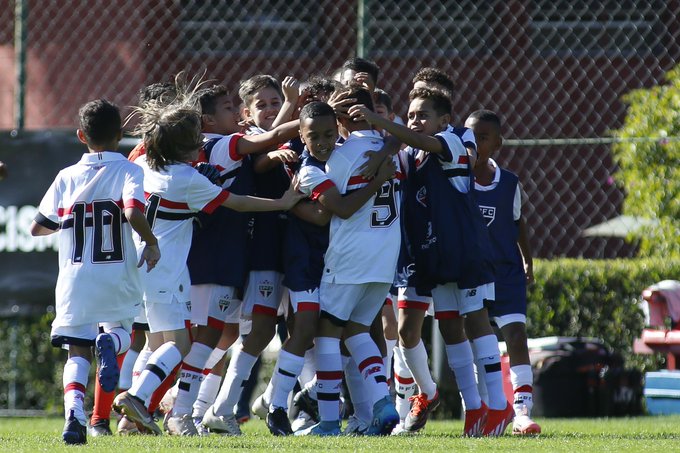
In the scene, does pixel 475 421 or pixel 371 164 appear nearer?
pixel 371 164

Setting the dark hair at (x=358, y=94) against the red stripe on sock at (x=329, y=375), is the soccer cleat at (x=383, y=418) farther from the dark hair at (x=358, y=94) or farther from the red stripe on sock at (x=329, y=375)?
the dark hair at (x=358, y=94)

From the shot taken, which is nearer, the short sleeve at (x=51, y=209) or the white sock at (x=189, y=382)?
the short sleeve at (x=51, y=209)

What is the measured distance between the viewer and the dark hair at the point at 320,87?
19.9ft

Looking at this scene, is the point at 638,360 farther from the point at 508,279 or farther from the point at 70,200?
the point at 70,200

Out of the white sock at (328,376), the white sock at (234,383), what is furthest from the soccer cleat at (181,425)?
the white sock at (328,376)

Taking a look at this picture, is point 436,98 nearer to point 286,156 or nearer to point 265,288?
point 286,156

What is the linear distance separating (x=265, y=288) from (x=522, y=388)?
1.43 meters

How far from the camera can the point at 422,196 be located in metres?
5.68

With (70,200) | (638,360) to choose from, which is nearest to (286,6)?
(638,360)

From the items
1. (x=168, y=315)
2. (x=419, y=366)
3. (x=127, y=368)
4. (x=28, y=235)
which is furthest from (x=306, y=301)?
(x=28, y=235)

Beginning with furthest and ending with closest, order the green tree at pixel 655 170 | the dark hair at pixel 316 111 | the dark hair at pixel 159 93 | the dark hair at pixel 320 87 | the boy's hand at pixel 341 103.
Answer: the green tree at pixel 655 170
the dark hair at pixel 159 93
the dark hair at pixel 320 87
the boy's hand at pixel 341 103
the dark hair at pixel 316 111

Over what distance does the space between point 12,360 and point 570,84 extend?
5.72 metres

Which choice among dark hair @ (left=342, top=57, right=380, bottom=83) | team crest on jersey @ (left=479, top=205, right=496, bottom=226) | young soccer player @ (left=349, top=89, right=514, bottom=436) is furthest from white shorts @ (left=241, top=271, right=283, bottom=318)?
dark hair @ (left=342, top=57, right=380, bottom=83)

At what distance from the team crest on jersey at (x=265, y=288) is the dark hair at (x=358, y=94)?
932 mm
